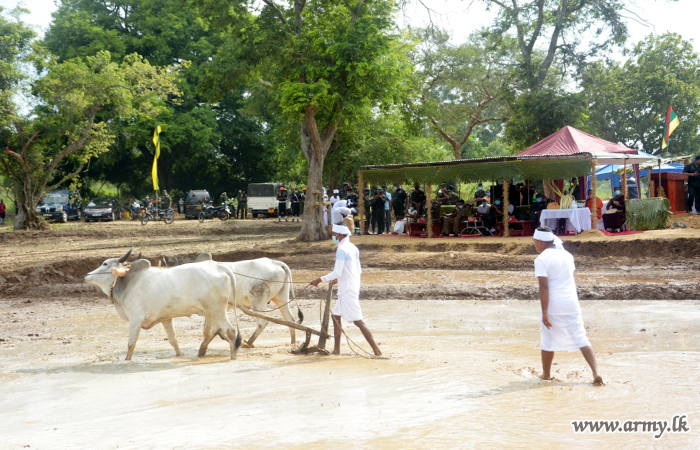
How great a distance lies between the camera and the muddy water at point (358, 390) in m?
6.16

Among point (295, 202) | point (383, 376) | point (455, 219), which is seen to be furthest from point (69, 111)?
point (383, 376)

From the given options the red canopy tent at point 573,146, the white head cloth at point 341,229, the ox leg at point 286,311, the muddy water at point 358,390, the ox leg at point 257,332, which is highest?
the red canopy tent at point 573,146

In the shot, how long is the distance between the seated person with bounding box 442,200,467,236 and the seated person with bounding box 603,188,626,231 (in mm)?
4544

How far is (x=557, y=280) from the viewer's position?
747 cm

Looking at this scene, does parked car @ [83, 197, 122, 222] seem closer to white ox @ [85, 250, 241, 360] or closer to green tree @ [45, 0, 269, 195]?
green tree @ [45, 0, 269, 195]

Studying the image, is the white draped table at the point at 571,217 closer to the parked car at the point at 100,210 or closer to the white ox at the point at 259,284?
the white ox at the point at 259,284

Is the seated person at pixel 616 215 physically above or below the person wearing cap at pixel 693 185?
below

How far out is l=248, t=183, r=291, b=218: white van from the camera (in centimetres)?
4366

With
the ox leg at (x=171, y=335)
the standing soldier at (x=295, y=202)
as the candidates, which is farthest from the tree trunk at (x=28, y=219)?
the ox leg at (x=171, y=335)

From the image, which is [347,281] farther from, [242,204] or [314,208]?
[242,204]

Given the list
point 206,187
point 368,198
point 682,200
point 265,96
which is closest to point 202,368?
point 368,198

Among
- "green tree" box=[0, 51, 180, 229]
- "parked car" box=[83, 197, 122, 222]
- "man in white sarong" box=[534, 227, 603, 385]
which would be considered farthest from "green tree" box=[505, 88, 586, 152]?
"man in white sarong" box=[534, 227, 603, 385]

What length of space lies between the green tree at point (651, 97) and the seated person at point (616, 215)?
20661mm

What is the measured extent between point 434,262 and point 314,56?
8.27 metres
